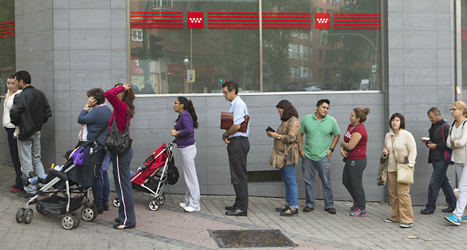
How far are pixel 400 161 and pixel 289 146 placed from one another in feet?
5.66

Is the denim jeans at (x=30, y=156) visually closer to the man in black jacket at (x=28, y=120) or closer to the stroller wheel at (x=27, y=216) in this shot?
the man in black jacket at (x=28, y=120)

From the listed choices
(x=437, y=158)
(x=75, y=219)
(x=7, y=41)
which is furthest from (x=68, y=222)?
(x=437, y=158)

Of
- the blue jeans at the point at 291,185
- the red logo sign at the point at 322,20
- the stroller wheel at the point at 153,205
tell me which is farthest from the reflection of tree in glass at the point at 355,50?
the stroller wheel at the point at 153,205

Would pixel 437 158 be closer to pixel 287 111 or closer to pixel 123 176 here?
pixel 287 111

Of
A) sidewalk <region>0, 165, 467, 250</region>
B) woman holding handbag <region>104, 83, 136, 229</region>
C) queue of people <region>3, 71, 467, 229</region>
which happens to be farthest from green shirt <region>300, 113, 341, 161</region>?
woman holding handbag <region>104, 83, 136, 229</region>

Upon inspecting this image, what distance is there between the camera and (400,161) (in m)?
6.95

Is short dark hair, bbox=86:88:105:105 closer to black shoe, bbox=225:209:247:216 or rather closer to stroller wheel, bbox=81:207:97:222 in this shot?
stroller wheel, bbox=81:207:97:222

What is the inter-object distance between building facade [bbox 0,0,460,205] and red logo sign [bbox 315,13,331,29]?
5cm

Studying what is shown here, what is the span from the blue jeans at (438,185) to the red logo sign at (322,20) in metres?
3.30

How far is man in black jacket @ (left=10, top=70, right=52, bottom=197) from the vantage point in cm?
711

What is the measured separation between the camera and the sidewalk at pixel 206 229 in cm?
542

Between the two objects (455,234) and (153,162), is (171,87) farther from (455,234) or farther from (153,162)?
(455,234)

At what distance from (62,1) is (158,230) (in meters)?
4.64

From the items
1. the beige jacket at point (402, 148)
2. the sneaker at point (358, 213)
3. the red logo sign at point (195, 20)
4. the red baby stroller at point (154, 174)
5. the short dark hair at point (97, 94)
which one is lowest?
the sneaker at point (358, 213)
